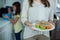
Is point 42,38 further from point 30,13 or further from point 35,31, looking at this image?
point 30,13

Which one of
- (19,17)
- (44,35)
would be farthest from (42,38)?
(19,17)

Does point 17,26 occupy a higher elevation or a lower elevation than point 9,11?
lower

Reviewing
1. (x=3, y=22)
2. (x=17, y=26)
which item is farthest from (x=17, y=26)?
(x=3, y=22)

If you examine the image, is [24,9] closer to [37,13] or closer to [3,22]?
[37,13]

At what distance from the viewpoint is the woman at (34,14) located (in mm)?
1318

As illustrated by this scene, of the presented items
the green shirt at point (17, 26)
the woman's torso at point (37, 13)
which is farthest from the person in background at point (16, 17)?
the woman's torso at point (37, 13)

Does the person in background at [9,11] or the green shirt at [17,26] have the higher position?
the person in background at [9,11]

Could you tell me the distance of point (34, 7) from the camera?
134 centimetres

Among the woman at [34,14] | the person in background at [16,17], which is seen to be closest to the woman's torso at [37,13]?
the woman at [34,14]

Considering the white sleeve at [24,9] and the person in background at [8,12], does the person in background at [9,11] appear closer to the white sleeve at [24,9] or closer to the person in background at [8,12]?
the person in background at [8,12]

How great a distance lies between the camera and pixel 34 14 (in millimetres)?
1333

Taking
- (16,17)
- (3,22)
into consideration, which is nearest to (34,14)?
(16,17)

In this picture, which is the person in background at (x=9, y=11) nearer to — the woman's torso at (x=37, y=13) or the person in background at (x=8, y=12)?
the person in background at (x=8, y=12)

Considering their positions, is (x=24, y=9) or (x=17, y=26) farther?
(x=17, y=26)
